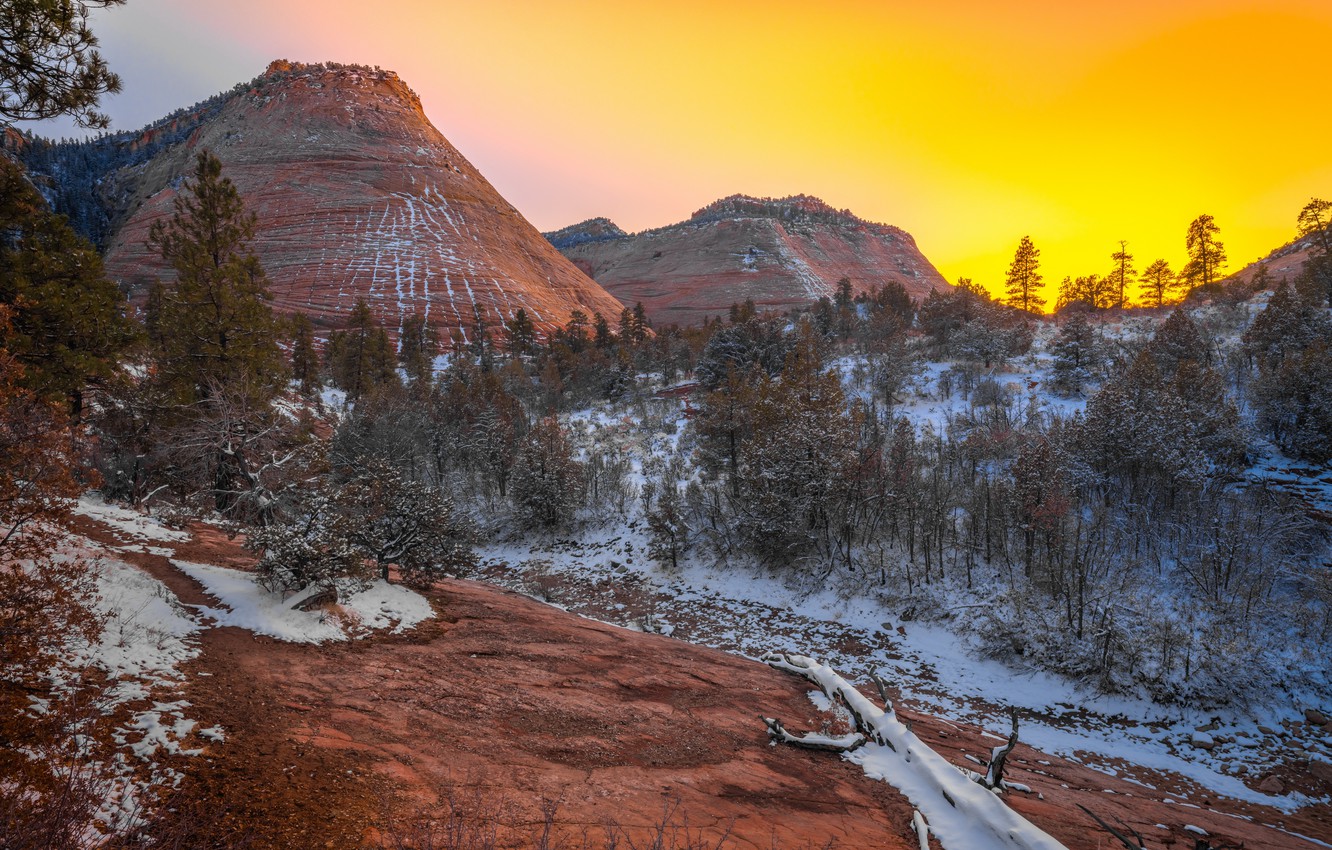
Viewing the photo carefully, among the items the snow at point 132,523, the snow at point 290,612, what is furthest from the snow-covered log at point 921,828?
the snow at point 132,523

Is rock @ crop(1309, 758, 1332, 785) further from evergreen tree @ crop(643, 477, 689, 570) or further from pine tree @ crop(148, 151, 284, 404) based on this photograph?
pine tree @ crop(148, 151, 284, 404)

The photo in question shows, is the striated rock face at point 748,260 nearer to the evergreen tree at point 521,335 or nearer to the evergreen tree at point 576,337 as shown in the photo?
the evergreen tree at point 576,337

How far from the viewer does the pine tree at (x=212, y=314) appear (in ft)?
51.4

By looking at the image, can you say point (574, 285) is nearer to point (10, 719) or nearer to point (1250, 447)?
point (1250, 447)

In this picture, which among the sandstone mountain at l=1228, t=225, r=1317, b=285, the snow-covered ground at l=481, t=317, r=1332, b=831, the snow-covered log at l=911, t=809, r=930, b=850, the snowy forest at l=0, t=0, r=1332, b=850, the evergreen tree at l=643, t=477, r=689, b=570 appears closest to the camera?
the snowy forest at l=0, t=0, r=1332, b=850

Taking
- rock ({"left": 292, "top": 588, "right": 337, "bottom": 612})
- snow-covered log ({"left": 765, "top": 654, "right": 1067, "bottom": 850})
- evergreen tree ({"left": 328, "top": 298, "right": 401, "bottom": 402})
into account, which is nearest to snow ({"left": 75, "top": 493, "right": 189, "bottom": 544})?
rock ({"left": 292, "top": 588, "right": 337, "bottom": 612})

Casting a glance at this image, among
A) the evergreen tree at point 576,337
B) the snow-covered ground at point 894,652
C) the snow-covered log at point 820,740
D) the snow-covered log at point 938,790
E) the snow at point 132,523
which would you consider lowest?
the snow-covered ground at point 894,652

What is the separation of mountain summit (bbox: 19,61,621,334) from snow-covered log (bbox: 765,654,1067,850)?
63.6m

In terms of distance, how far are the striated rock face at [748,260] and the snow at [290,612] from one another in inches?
3261

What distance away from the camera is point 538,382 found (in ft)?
165

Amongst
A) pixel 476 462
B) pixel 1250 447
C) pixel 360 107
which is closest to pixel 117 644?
pixel 476 462

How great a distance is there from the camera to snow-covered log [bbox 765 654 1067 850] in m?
5.33

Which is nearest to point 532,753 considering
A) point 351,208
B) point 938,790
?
point 938,790

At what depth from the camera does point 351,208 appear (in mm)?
77438
